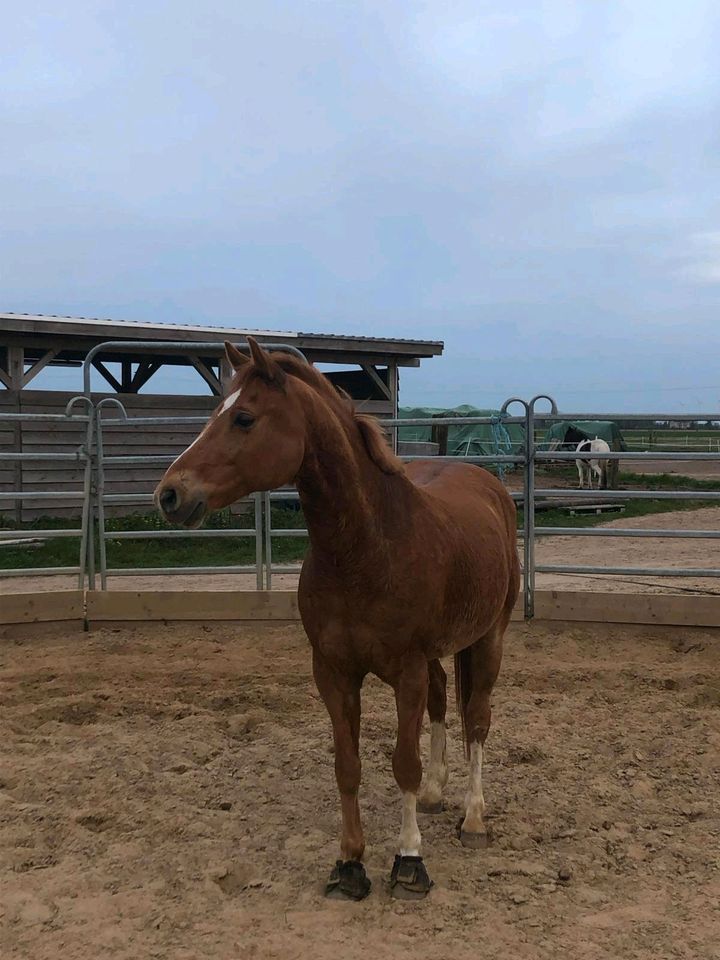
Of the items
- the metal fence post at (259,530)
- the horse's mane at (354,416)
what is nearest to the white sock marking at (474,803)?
the horse's mane at (354,416)

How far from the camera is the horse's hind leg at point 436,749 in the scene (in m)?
3.27

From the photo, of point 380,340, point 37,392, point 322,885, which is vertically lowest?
point 322,885

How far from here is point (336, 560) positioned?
99.0 inches

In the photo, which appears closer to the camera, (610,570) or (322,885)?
(322,885)

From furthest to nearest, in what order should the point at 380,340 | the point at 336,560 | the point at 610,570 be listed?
the point at 380,340 < the point at 610,570 < the point at 336,560

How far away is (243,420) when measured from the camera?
7.54 feet

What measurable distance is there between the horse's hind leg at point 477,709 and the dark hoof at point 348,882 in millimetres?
543

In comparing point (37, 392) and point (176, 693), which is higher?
point (37, 392)

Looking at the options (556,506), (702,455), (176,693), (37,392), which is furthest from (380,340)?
(176,693)

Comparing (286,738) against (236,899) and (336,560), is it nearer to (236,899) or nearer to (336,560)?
(236,899)

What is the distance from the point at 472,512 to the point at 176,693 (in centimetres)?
227

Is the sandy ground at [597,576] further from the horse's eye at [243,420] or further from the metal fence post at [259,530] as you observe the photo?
the horse's eye at [243,420]

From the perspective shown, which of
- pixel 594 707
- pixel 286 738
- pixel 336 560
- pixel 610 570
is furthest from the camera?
pixel 610 570

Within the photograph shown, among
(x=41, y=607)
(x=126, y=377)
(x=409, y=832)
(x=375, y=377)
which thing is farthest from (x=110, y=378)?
(x=409, y=832)
